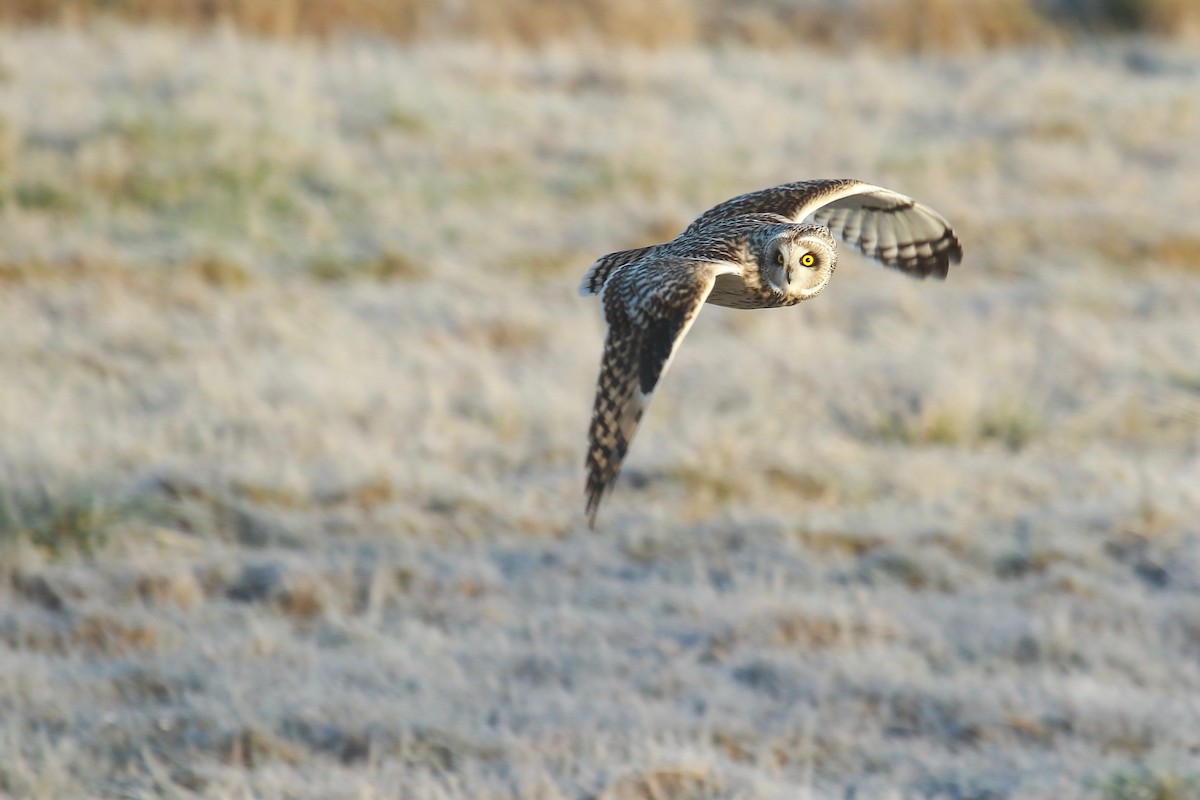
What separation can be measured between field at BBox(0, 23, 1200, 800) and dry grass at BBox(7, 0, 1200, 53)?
2407mm

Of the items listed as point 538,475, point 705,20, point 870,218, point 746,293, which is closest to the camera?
point 746,293

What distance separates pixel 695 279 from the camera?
10.7ft

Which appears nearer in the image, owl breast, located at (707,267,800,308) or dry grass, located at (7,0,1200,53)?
owl breast, located at (707,267,800,308)

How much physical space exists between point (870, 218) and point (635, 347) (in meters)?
1.38

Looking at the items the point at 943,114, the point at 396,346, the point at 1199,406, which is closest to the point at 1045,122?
the point at 943,114

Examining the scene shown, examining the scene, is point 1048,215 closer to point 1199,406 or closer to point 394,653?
point 1199,406

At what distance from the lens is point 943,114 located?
549 inches

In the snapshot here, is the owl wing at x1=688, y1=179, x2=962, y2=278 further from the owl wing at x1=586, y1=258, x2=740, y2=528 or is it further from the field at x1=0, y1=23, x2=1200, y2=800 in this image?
the field at x1=0, y1=23, x2=1200, y2=800

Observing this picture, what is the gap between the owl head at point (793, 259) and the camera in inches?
139

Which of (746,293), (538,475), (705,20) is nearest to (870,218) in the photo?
(746,293)

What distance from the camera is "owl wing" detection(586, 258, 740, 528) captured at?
3232 mm

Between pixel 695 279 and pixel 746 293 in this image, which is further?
pixel 746 293

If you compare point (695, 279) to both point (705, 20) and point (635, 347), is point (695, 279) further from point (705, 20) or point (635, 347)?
point (705, 20)

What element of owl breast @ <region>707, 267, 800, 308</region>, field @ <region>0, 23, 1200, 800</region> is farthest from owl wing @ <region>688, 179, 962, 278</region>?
field @ <region>0, 23, 1200, 800</region>
